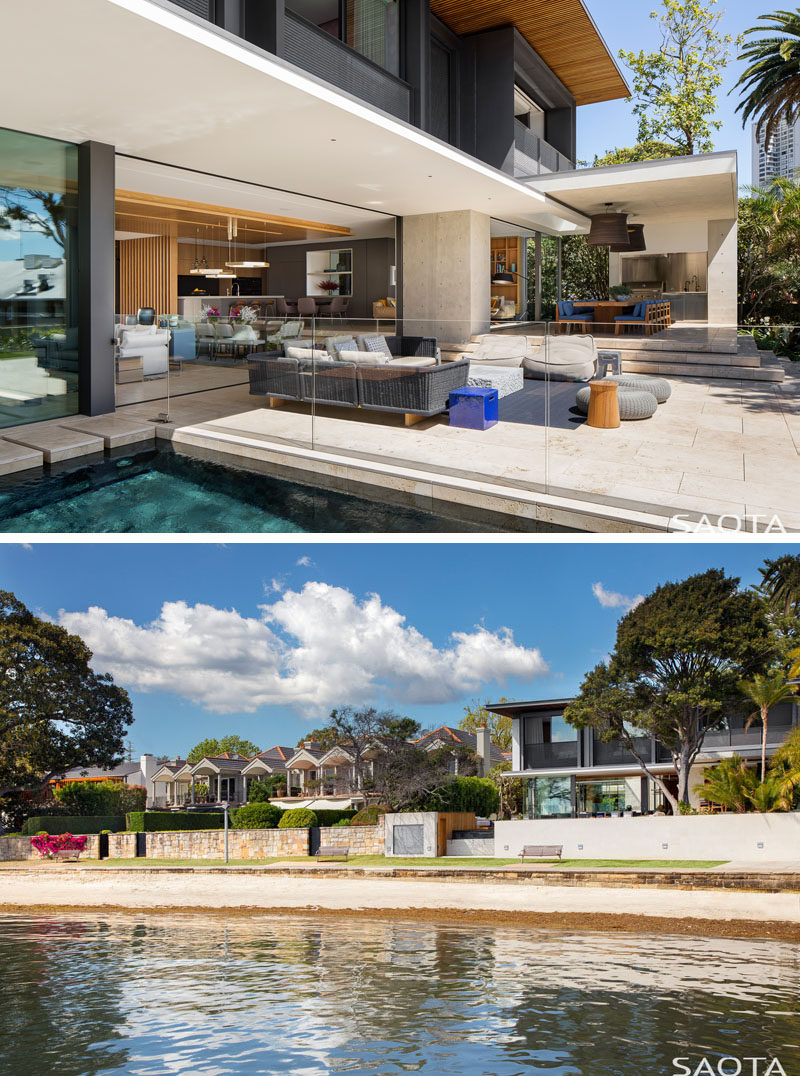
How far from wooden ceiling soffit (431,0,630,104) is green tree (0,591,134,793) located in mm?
18066

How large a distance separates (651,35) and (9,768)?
31749 mm

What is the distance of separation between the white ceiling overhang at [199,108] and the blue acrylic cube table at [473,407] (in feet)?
11.4

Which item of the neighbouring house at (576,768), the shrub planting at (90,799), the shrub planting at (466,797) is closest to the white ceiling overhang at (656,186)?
the neighbouring house at (576,768)

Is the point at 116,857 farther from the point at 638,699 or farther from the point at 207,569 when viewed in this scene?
the point at 207,569

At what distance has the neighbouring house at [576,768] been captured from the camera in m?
20.9

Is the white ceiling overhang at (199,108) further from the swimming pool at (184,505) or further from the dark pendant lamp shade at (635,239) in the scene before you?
the dark pendant lamp shade at (635,239)

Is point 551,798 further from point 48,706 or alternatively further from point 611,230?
point 611,230

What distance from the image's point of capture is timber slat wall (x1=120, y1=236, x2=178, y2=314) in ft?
79.6

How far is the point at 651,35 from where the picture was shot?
30938 mm

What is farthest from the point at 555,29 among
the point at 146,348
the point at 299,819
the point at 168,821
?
the point at 168,821

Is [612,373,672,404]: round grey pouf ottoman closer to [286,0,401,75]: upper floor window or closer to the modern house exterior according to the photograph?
the modern house exterior

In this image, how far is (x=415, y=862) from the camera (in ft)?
47.5

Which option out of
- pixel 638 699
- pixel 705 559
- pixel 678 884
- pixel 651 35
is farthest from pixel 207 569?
pixel 678 884

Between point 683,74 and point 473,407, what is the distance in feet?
91.7
